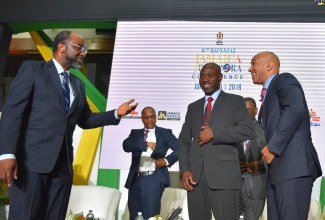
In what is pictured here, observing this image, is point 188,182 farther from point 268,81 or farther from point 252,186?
point 252,186

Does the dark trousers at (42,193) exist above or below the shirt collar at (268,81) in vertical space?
below

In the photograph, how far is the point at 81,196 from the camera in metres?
4.87

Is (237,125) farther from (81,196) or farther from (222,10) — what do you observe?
(222,10)

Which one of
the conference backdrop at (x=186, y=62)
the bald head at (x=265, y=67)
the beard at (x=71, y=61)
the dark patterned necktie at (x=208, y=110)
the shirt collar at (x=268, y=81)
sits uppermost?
the conference backdrop at (x=186, y=62)

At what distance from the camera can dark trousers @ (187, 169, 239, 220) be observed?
288 centimetres

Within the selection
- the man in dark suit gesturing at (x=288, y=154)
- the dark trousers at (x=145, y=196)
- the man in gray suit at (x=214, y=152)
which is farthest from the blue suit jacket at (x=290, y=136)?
the dark trousers at (x=145, y=196)

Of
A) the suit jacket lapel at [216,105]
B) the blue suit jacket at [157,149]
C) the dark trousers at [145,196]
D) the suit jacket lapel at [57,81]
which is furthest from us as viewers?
the blue suit jacket at [157,149]

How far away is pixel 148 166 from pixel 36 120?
8.14ft

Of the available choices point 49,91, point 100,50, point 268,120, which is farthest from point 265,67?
point 100,50

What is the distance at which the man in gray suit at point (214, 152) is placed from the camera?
2.93 m

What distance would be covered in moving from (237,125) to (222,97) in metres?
0.24

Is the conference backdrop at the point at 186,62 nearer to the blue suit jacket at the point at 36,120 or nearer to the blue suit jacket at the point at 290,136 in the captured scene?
the blue suit jacket at the point at 290,136

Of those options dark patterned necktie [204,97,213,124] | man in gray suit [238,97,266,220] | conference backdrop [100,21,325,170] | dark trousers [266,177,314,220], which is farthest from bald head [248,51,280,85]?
conference backdrop [100,21,325,170]

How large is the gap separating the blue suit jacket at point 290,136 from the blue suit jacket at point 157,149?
82.7 inches
